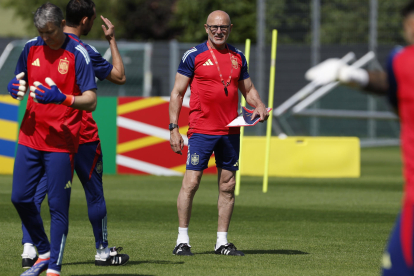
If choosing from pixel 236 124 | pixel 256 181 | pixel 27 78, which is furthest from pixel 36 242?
pixel 256 181

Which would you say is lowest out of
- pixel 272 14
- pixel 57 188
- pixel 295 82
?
pixel 57 188

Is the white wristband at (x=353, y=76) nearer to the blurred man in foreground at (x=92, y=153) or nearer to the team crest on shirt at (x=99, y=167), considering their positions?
the blurred man in foreground at (x=92, y=153)

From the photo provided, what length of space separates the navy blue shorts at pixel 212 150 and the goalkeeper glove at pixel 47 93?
227 centimetres

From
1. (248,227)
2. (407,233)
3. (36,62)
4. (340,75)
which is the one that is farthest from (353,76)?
(248,227)

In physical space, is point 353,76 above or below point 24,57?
below

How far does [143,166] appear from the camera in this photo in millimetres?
14539

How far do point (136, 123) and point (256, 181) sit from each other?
100 inches

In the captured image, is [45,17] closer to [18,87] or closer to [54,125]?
[18,87]

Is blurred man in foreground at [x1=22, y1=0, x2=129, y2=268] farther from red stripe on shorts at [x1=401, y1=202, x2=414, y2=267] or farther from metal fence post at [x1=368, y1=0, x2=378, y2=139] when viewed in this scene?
metal fence post at [x1=368, y1=0, x2=378, y2=139]

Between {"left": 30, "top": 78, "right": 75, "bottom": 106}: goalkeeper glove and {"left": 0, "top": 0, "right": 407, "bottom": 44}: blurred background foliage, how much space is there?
15.1m

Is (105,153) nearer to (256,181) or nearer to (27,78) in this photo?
(256,181)

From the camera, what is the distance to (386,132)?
2498 centimetres

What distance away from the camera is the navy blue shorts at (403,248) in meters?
3.22

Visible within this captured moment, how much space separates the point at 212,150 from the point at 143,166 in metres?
7.67
